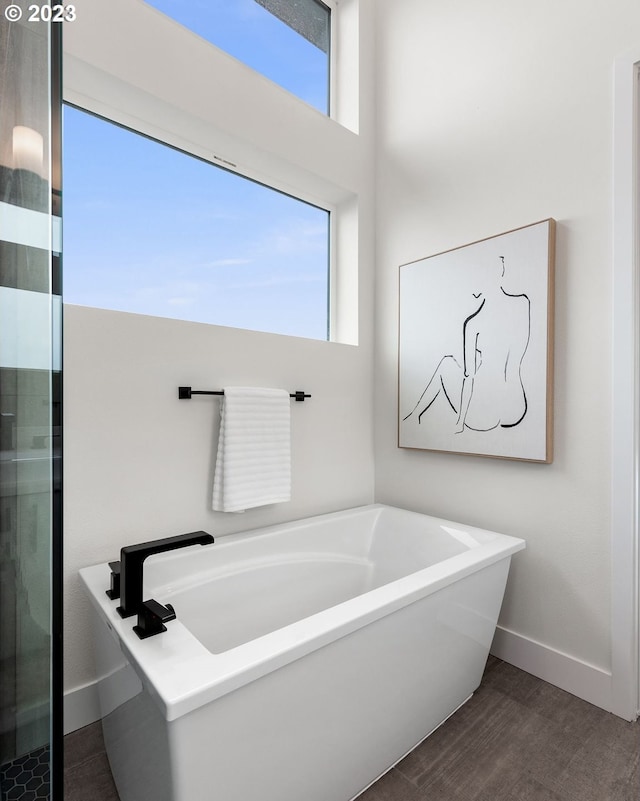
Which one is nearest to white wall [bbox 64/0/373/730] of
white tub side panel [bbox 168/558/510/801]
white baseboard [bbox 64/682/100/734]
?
white baseboard [bbox 64/682/100/734]

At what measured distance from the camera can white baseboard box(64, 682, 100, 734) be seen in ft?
5.01

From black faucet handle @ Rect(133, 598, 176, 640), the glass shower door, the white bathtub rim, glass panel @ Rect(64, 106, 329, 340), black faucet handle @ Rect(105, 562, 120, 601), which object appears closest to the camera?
the glass shower door

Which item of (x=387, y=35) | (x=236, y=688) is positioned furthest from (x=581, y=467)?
(x=387, y=35)

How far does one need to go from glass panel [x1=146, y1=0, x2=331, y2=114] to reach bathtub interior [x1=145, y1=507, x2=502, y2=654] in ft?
7.44

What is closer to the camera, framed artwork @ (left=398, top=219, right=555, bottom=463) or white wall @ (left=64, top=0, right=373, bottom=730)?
white wall @ (left=64, top=0, right=373, bottom=730)

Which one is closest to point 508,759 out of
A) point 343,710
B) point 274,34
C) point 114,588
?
point 343,710

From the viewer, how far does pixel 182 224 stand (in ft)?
6.77

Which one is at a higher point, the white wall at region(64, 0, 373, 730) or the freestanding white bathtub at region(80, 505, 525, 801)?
the white wall at region(64, 0, 373, 730)

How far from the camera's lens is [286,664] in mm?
990

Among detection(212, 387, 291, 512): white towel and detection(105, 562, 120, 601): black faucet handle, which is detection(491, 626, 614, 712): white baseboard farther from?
detection(105, 562, 120, 601): black faucet handle

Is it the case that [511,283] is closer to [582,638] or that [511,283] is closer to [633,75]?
[633,75]

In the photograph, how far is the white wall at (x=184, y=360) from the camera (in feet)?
5.16

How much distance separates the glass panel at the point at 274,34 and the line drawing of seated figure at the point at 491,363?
1512 mm

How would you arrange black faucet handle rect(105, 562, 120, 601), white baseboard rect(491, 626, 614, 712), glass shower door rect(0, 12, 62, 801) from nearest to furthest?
glass shower door rect(0, 12, 62, 801) < black faucet handle rect(105, 562, 120, 601) < white baseboard rect(491, 626, 614, 712)
